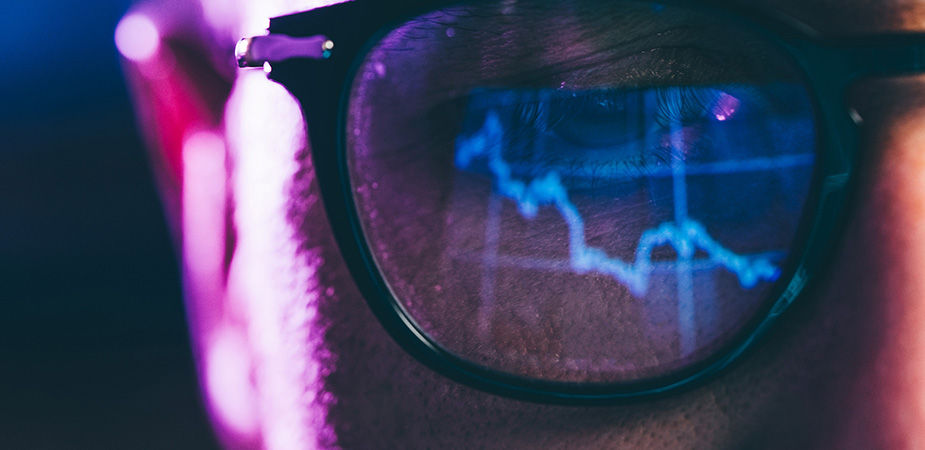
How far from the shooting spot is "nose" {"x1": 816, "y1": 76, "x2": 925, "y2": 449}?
0.57m

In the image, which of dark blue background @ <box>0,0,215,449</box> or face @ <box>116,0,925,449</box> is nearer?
face @ <box>116,0,925,449</box>

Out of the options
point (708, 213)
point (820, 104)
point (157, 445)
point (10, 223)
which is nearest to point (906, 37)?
point (820, 104)

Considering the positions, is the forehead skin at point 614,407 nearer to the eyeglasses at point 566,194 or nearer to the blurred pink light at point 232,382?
the eyeglasses at point 566,194

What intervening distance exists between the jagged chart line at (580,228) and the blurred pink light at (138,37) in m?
0.61

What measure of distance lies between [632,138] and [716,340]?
0.75 feet

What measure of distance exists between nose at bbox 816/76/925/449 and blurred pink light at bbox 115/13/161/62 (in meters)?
0.96

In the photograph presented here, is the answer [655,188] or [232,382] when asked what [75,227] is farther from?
[655,188]

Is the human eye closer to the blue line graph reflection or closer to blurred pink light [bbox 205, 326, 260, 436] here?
the blue line graph reflection

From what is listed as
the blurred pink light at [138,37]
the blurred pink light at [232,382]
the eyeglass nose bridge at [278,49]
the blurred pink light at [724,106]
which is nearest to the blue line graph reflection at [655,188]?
the blurred pink light at [724,106]

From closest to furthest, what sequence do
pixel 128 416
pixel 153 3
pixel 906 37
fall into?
1. pixel 906 37
2. pixel 153 3
3. pixel 128 416

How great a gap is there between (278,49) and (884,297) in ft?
2.14

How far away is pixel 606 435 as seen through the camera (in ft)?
1.99

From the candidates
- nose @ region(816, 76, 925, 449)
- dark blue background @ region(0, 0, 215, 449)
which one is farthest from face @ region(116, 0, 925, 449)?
dark blue background @ region(0, 0, 215, 449)

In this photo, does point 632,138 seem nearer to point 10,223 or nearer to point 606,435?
point 606,435
